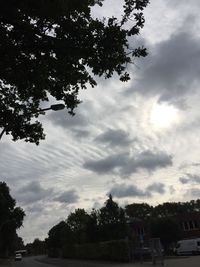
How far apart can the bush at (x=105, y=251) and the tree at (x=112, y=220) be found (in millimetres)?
2788

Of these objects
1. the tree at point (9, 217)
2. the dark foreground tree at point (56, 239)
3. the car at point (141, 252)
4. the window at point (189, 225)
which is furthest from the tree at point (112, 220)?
the dark foreground tree at point (56, 239)

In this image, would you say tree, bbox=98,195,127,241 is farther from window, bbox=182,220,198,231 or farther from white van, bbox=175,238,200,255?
window, bbox=182,220,198,231

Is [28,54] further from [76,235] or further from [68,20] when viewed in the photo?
[76,235]

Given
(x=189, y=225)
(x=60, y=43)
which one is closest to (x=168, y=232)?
(x=189, y=225)

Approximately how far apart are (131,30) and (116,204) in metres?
52.9

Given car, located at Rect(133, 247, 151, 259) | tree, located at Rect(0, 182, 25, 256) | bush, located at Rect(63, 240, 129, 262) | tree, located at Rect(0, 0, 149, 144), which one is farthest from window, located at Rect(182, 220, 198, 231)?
tree, located at Rect(0, 0, 149, 144)

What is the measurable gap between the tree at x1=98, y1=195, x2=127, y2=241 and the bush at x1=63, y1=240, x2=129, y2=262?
9.15ft

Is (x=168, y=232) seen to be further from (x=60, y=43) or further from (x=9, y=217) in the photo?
(x=60, y=43)

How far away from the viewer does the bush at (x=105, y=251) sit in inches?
1977

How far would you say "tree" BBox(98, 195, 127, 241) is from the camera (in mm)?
63656

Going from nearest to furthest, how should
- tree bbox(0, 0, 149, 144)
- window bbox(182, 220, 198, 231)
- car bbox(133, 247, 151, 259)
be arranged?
tree bbox(0, 0, 149, 144), car bbox(133, 247, 151, 259), window bbox(182, 220, 198, 231)

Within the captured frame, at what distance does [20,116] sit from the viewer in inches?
709

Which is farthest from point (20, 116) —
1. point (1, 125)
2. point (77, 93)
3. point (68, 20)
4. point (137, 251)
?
point (137, 251)

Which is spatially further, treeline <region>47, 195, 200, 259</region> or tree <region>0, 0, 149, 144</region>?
treeline <region>47, 195, 200, 259</region>
